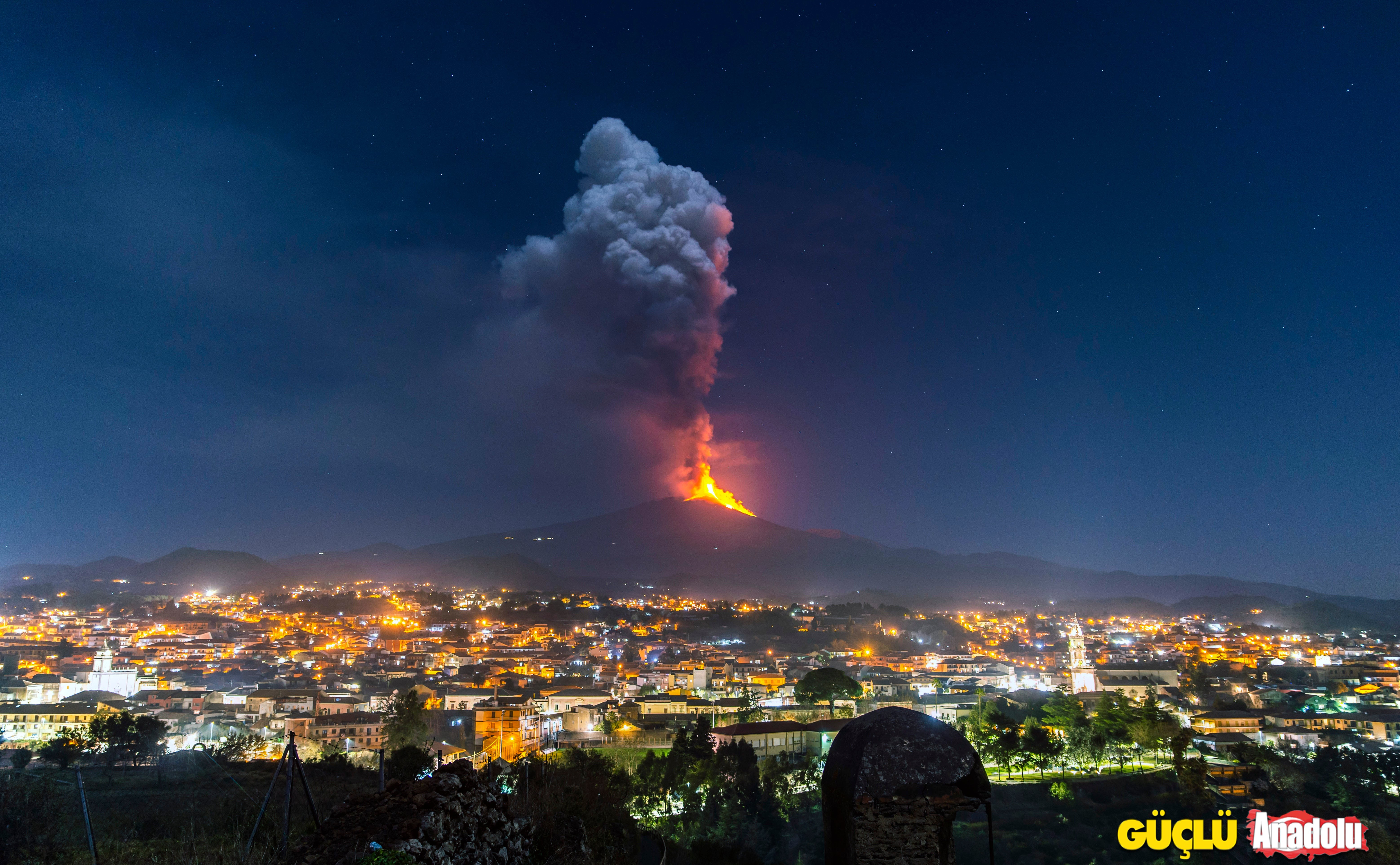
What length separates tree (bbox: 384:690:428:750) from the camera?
20625 millimetres

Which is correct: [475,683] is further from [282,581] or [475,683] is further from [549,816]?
[282,581]

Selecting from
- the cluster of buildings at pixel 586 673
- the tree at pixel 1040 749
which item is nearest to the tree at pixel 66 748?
the cluster of buildings at pixel 586 673

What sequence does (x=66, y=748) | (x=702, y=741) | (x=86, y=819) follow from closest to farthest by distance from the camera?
(x=86, y=819) → (x=66, y=748) → (x=702, y=741)

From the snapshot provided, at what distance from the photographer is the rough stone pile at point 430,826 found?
16.0 ft

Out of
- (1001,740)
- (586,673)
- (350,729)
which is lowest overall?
(586,673)

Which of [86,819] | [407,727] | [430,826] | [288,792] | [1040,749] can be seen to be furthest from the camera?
[1040,749]

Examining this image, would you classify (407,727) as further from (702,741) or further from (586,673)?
(586,673)

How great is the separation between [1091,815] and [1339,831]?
5018 millimetres

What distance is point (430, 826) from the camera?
5.06 m

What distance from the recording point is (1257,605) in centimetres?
12700

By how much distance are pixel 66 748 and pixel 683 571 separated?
479 feet

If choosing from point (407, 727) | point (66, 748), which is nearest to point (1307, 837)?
point (407, 727)

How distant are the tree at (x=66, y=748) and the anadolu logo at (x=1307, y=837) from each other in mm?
24055

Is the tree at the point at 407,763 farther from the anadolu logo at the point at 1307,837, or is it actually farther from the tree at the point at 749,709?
the tree at the point at 749,709
